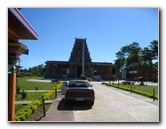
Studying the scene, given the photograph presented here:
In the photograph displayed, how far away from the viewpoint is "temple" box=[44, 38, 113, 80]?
47.5 metres

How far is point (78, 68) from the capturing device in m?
50.2

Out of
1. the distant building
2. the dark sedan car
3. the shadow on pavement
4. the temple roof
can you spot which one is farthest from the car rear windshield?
the distant building

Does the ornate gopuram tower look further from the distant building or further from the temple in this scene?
the distant building

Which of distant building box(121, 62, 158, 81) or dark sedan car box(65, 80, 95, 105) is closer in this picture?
dark sedan car box(65, 80, 95, 105)

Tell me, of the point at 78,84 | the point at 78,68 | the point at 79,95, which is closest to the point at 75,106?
the point at 79,95

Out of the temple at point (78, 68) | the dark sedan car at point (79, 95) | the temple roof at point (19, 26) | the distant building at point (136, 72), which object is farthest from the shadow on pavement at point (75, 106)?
the temple at point (78, 68)

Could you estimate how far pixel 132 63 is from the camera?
137 ft

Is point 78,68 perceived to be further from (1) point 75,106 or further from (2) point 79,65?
(1) point 75,106

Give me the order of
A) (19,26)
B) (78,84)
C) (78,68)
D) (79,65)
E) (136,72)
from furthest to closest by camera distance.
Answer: (78,68), (79,65), (136,72), (78,84), (19,26)
